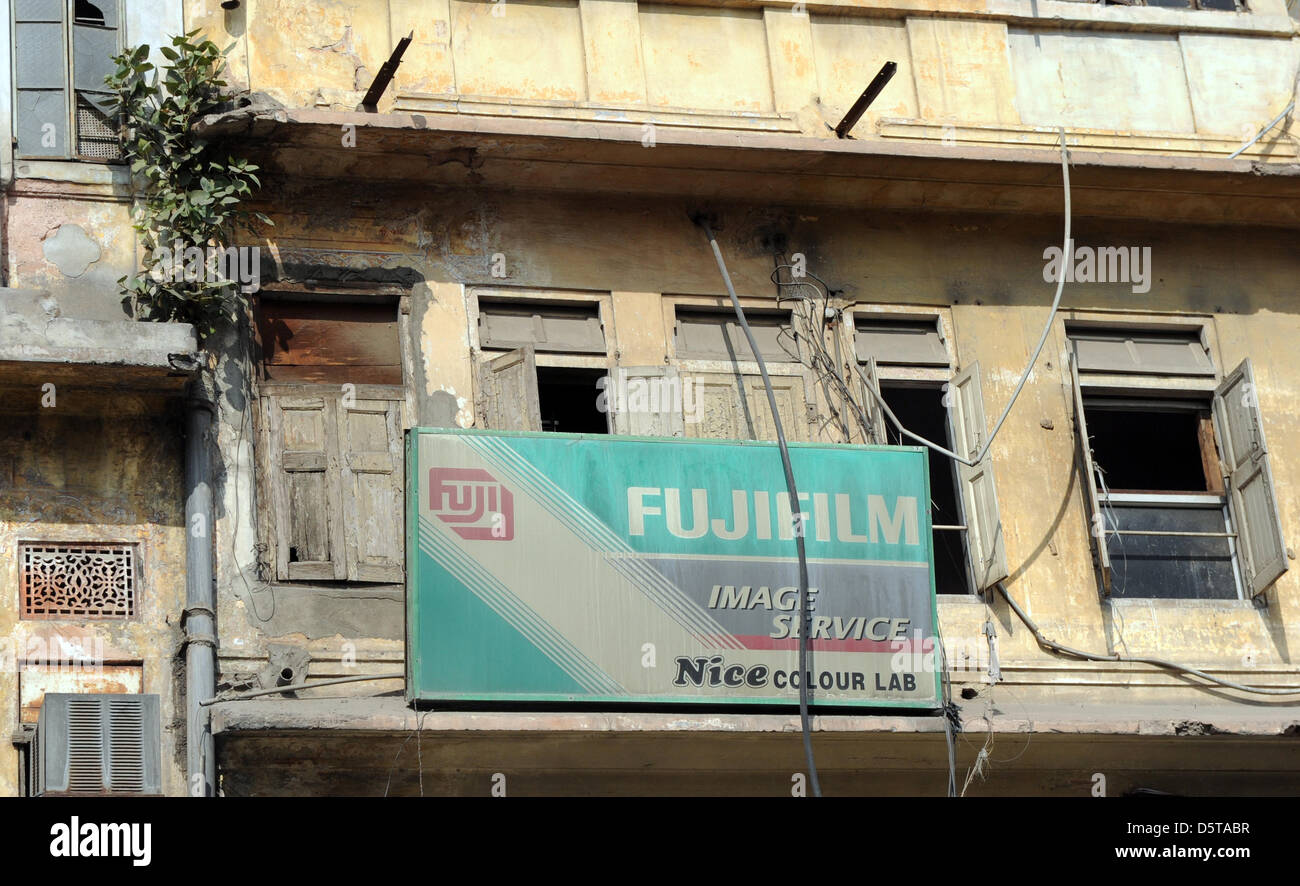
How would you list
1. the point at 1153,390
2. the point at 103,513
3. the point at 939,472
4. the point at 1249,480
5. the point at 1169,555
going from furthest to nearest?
the point at 1153,390, the point at 939,472, the point at 1169,555, the point at 1249,480, the point at 103,513

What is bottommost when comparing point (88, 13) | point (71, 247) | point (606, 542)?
point (606, 542)

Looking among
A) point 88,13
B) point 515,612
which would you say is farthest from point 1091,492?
point 88,13

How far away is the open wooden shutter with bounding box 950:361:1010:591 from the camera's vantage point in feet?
37.3

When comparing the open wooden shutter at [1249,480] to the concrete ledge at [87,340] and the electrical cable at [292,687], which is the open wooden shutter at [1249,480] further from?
the concrete ledge at [87,340]

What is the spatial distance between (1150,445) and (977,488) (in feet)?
4.80

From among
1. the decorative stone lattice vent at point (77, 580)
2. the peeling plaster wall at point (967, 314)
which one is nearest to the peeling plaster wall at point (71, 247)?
the peeling plaster wall at point (967, 314)

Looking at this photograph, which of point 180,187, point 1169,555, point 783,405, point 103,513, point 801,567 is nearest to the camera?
point 801,567

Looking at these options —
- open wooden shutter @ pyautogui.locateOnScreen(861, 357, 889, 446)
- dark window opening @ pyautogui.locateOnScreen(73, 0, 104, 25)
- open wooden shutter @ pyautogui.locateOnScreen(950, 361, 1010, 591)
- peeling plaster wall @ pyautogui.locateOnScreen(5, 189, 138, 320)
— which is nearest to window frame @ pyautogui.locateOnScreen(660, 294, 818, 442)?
open wooden shutter @ pyautogui.locateOnScreen(861, 357, 889, 446)

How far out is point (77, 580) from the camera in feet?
34.3

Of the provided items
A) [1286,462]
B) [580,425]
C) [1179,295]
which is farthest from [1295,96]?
[580,425]

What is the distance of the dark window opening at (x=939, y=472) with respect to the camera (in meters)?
11.8

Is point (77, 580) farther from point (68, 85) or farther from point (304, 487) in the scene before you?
point (68, 85)

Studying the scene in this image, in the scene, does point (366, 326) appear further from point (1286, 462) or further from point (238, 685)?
point (1286, 462)
